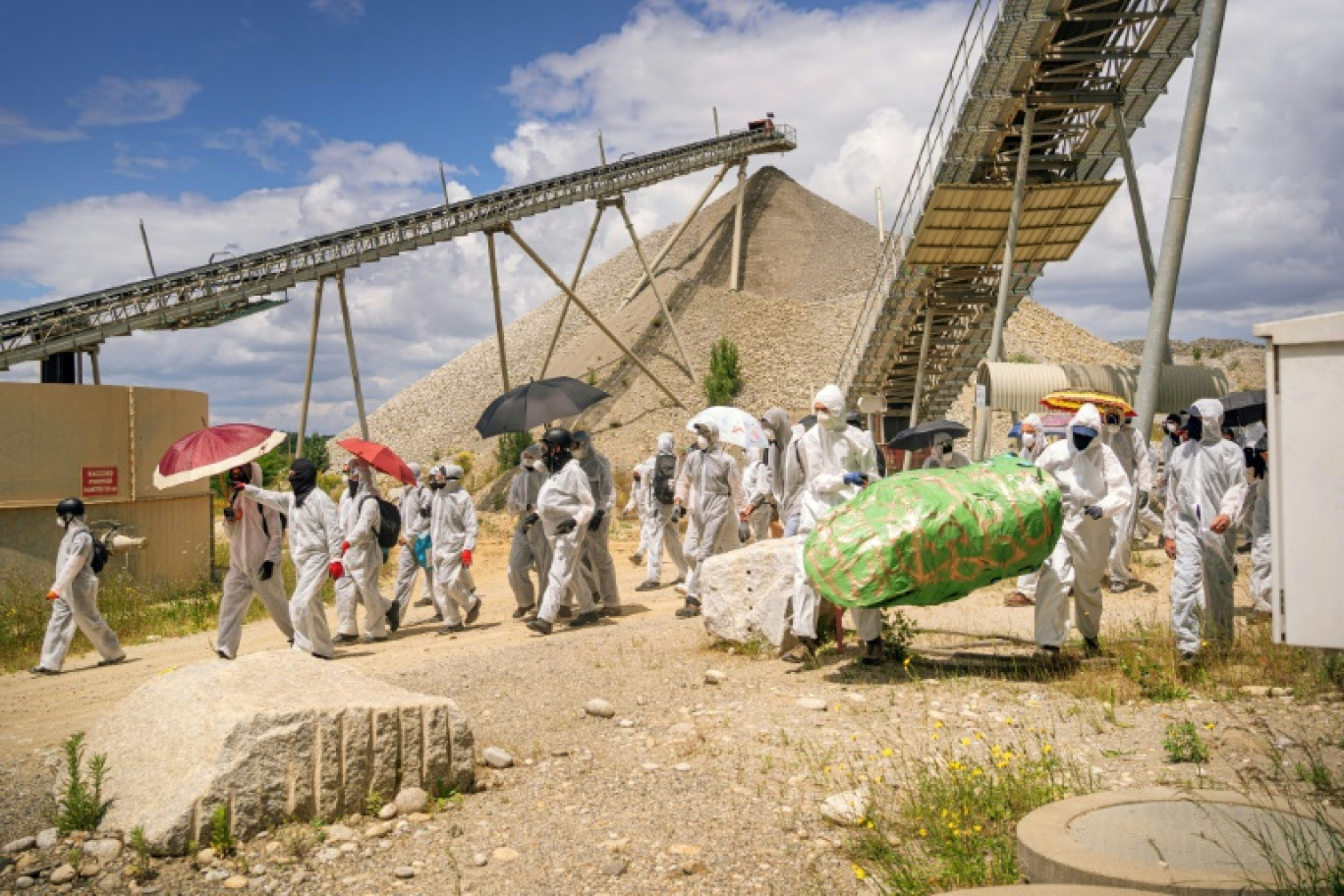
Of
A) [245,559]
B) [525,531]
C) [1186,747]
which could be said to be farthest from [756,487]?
[1186,747]

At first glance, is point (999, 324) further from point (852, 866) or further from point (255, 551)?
point (852, 866)

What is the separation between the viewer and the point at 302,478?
11.3 m

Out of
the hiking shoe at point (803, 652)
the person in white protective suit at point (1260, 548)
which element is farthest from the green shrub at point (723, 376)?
the hiking shoe at point (803, 652)

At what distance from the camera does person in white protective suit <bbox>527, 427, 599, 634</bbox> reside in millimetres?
11891

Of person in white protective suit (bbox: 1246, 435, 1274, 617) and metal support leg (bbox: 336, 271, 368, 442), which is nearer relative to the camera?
person in white protective suit (bbox: 1246, 435, 1274, 617)

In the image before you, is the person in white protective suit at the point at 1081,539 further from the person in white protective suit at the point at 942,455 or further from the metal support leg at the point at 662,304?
the metal support leg at the point at 662,304

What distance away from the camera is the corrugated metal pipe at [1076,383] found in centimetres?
2023

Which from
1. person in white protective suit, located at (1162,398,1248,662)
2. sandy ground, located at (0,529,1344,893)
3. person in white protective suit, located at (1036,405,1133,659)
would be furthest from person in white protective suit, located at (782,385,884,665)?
person in white protective suit, located at (1162,398,1248,662)

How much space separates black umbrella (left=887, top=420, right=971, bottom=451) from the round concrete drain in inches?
487

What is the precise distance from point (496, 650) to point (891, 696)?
4.13 m

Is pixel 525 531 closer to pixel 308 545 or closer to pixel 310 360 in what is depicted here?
pixel 308 545

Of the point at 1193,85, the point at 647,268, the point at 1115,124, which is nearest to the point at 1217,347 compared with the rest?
the point at 647,268

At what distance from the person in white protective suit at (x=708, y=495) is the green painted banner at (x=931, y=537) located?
4739 mm

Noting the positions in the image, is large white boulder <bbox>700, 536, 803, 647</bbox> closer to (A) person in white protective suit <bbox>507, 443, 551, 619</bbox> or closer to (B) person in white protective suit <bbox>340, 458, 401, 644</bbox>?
(A) person in white protective suit <bbox>507, 443, 551, 619</bbox>
